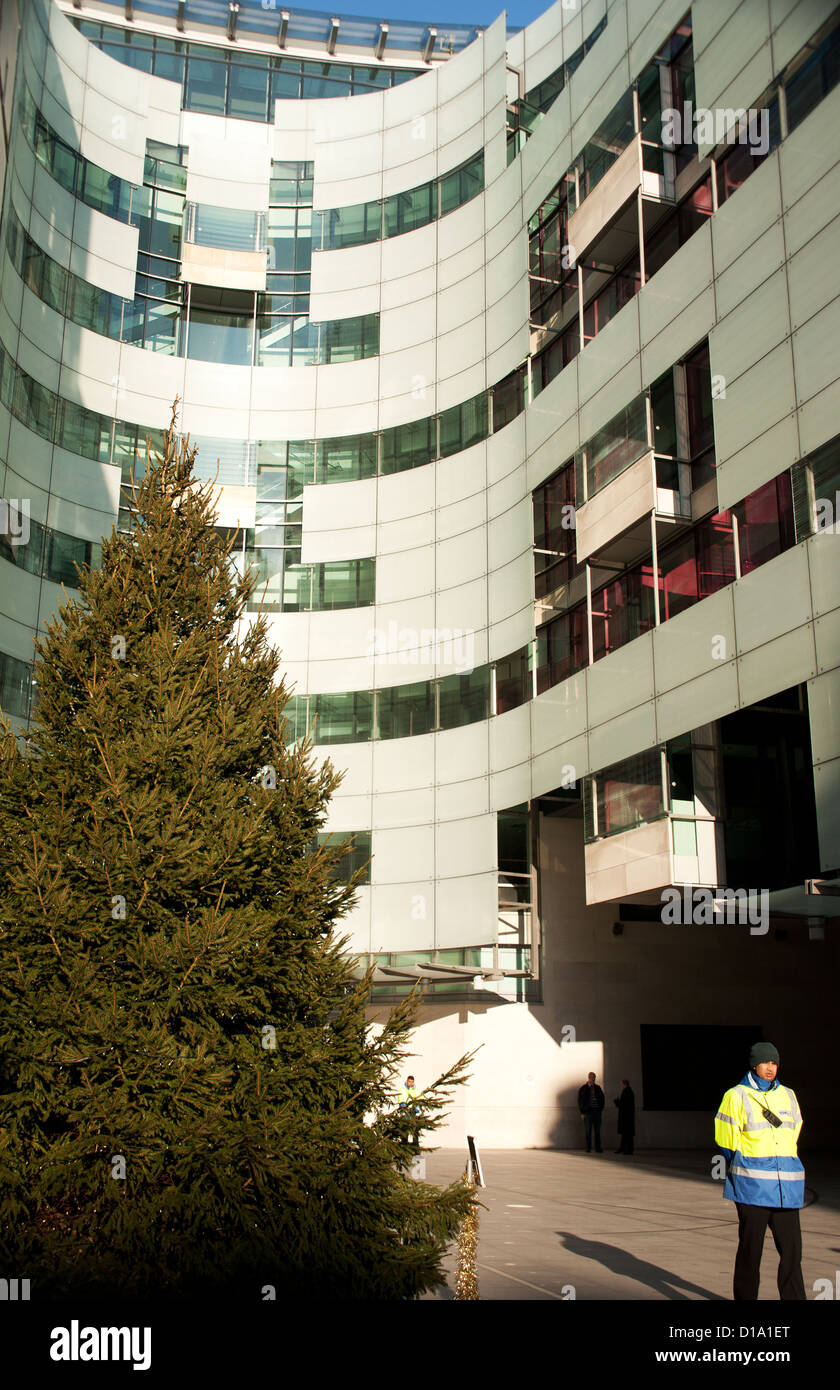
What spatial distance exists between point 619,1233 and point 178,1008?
26.7 ft

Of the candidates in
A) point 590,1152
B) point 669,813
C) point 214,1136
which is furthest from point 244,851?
point 590,1152

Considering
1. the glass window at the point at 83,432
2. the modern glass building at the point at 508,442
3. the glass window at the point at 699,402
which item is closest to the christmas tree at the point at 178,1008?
the modern glass building at the point at 508,442

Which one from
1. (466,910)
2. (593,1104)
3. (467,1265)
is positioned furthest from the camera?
(466,910)

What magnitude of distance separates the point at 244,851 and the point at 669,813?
15025 mm

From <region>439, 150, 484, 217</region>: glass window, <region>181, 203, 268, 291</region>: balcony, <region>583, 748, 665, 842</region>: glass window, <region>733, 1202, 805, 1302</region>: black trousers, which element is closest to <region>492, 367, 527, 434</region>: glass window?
<region>439, 150, 484, 217</region>: glass window

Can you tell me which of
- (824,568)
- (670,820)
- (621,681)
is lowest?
(670,820)

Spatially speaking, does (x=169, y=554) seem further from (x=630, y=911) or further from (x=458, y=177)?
(x=458, y=177)

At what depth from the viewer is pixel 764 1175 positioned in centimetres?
831

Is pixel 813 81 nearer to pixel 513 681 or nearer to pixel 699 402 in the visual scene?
pixel 699 402

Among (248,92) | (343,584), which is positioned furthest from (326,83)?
(343,584)

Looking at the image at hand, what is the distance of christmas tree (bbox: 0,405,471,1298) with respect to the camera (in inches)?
303

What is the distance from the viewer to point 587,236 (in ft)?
93.0

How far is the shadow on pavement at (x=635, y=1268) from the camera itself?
1012cm

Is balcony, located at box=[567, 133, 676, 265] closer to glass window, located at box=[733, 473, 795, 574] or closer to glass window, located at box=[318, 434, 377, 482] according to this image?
glass window, located at box=[733, 473, 795, 574]
